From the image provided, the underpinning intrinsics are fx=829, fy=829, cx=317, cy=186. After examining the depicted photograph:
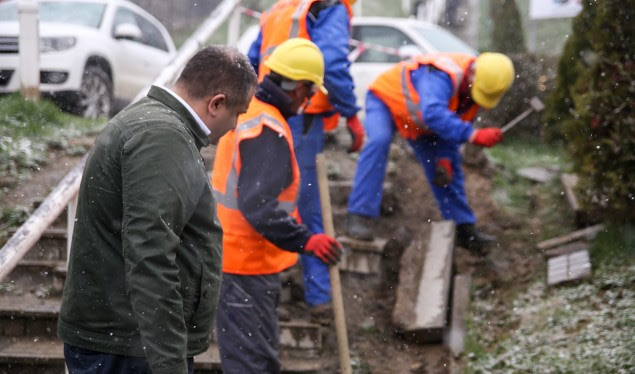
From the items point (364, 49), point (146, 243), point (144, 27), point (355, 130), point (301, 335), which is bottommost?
point (301, 335)

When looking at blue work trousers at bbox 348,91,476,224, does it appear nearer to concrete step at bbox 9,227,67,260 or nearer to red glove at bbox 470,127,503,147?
red glove at bbox 470,127,503,147

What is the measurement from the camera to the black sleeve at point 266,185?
3.82 metres

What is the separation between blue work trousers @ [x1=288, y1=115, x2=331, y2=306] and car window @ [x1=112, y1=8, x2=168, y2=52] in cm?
571

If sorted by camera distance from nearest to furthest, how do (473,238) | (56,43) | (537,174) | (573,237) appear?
(573,237), (473,238), (537,174), (56,43)

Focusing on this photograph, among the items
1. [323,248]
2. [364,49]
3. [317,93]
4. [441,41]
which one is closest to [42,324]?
[323,248]

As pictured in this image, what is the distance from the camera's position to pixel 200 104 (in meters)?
2.78

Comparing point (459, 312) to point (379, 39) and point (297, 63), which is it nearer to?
point (297, 63)

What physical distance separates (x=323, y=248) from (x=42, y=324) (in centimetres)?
202

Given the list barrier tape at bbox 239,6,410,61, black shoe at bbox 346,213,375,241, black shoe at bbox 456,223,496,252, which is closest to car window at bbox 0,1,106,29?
barrier tape at bbox 239,6,410,61

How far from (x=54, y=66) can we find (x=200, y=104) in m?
6.84

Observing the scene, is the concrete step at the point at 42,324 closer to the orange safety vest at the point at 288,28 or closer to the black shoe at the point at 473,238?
the orange safety vest at the point at 288,28

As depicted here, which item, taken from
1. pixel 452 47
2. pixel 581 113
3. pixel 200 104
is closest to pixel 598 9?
pixel 581 113

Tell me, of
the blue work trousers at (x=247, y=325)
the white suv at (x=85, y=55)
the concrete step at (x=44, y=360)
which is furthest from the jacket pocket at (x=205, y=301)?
the white suv at (x=85, y=55)

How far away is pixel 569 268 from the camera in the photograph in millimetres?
5789
